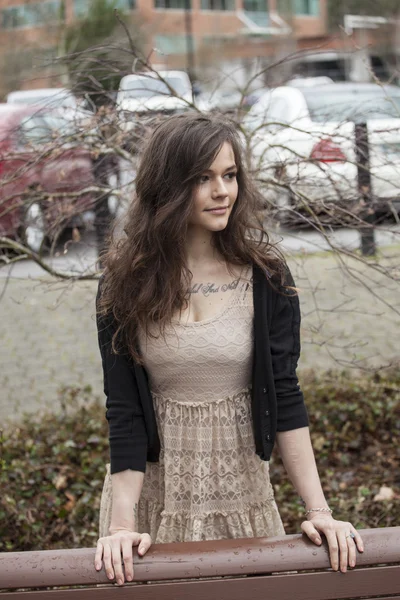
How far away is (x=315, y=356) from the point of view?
22.3ft

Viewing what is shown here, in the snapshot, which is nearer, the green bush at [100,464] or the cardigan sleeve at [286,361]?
the cardigan sleeve at [286,361]

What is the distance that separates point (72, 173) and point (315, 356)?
9.91 feet

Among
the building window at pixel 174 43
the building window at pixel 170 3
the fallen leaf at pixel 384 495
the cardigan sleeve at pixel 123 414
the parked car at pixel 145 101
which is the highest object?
the building window at pixel 170 3

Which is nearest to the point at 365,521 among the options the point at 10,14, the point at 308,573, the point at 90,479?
the point at 90,479

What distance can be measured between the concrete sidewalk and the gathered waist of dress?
3.03 m

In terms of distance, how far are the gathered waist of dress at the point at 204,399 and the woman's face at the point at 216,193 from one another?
0.45m

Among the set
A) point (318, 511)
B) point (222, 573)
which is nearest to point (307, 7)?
point (318, 511)

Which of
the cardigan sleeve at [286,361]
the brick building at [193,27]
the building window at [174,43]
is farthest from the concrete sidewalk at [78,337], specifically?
the building window at [174,43]

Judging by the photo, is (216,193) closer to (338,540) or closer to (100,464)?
(338,540)

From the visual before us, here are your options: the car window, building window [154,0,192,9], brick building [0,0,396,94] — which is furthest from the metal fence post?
building window [154,0,192,9]

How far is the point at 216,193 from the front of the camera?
2.25 m

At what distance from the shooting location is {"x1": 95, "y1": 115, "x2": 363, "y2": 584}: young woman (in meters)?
2.27

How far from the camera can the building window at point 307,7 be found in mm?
49438

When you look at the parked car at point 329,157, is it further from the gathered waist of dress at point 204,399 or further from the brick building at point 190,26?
the brick building at point 190,26
